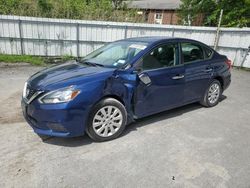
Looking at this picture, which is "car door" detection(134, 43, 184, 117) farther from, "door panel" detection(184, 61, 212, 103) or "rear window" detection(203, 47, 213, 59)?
"rear window" detection(203, 47, 213, 59)

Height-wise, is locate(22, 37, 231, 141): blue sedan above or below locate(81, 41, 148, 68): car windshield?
below

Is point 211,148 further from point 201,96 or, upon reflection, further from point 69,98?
point 69,98

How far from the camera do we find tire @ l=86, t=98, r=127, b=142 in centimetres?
338

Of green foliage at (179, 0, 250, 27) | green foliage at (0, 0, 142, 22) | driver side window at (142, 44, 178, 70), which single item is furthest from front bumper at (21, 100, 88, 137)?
green foliage at (179, 0, 250, 27)

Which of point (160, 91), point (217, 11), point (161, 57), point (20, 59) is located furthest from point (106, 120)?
point (217, 11)

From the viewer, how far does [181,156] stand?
10.6ft

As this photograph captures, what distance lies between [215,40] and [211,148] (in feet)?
29.7

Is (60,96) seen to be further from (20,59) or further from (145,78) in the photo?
(20,59)

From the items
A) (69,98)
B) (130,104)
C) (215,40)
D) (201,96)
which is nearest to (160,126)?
(130,104)

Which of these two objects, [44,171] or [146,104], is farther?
[146,104]

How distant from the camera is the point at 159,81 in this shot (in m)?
3.94

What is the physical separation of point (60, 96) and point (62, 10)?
924 cm

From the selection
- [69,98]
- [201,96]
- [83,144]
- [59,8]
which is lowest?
[83,144]

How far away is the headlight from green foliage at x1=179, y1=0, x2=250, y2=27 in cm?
1268
